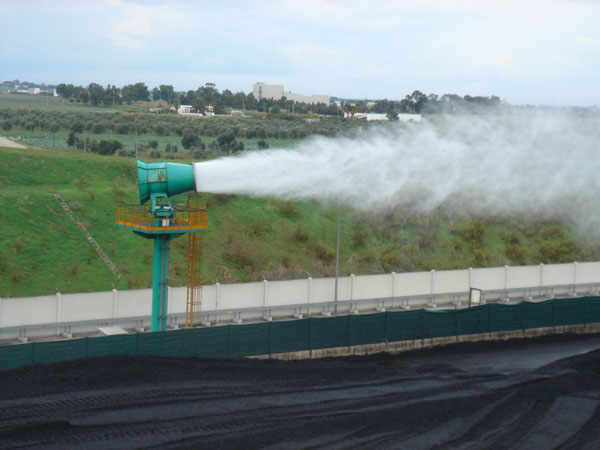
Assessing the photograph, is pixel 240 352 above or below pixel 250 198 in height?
below

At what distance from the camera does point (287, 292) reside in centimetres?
3334

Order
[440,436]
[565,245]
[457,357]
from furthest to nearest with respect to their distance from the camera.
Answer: [565,245] < [457,357] < [440,436]

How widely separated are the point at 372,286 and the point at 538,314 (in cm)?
785

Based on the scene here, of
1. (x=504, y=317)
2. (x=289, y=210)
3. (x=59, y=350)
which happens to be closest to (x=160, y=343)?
(x=59, y=350)

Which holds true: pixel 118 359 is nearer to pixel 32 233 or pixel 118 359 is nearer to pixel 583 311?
pixel 32 233

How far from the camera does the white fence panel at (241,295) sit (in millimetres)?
31578

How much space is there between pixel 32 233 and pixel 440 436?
2801 cm

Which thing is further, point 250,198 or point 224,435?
point 250,198

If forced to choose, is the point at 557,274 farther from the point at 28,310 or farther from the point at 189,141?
the point at 189,141

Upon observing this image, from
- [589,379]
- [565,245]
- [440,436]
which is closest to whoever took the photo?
[440,436]

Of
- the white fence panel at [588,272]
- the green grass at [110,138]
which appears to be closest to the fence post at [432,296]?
the white fence panel at [588,272]

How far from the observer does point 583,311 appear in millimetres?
35469

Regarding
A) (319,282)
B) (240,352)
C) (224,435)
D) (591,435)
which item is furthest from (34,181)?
(591,435)

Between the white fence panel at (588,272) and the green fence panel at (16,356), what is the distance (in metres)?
30.4
